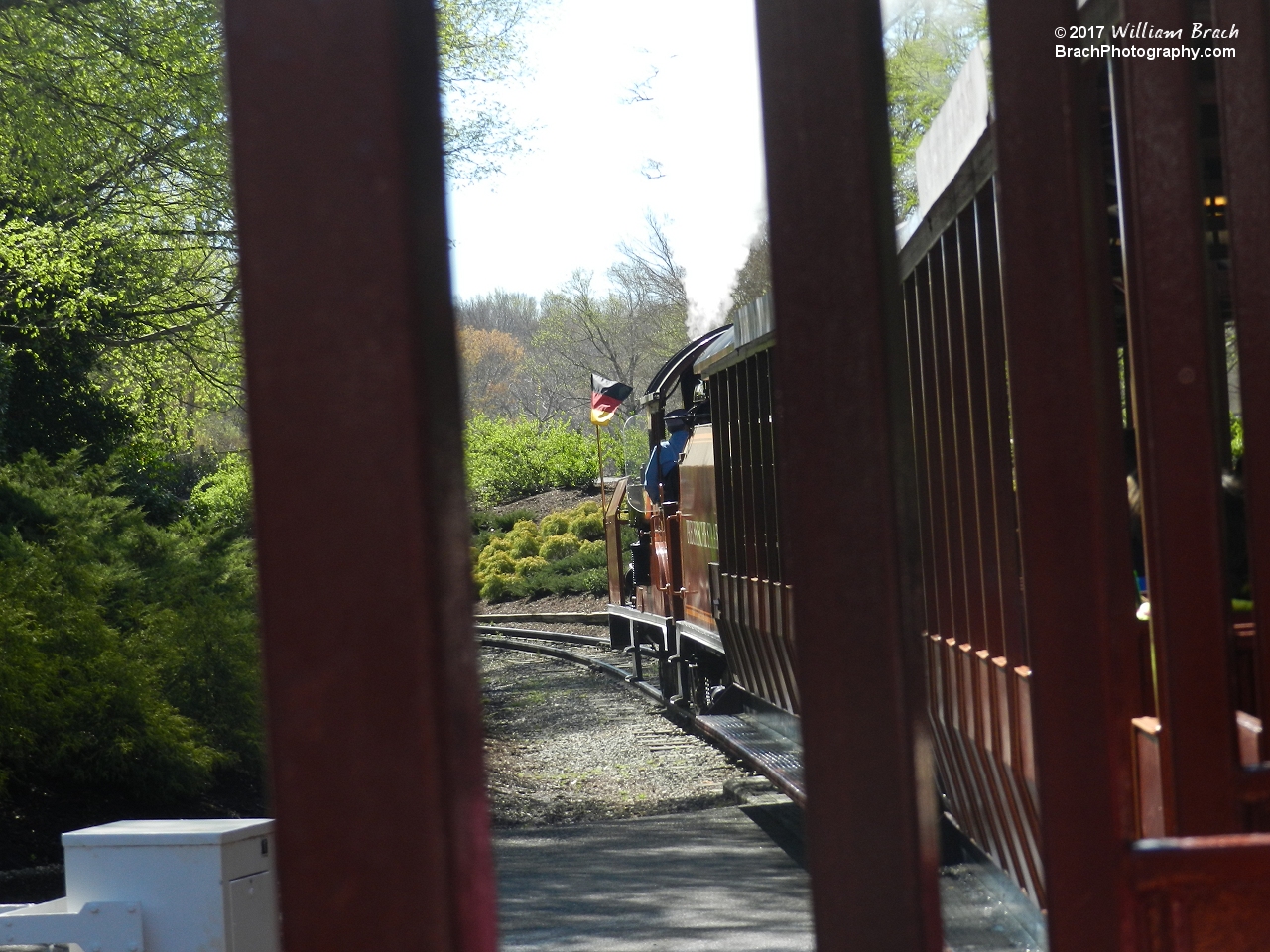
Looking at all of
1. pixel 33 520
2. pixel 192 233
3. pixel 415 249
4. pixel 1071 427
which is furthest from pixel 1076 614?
pixel 192 233

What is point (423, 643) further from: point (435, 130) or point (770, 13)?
point (770, 13)

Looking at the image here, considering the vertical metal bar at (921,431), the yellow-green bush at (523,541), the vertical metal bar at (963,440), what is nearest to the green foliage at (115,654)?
the vertical metal bar at (921,431)

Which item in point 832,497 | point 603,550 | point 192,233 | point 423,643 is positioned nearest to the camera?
point 423,643

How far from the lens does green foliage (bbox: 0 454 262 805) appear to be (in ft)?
23.7

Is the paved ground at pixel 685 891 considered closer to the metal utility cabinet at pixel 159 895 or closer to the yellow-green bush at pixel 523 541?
the metal utility cabinet at pixel 159 895

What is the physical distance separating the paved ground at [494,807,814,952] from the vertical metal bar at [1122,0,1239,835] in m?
2.13

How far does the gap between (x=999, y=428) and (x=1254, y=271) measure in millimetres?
1158

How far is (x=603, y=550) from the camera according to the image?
2442 centimetres

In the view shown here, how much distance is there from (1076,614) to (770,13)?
0.60 m

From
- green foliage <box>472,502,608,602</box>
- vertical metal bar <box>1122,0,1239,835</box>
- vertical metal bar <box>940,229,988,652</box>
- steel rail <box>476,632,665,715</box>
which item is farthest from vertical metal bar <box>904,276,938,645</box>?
green foliage <box>472,502,608,602</box>

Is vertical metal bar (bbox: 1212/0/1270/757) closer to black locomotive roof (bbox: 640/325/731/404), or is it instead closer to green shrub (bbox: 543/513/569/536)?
black locomotive roof (bbox: 640/325/731/404)

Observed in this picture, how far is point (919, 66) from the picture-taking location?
63.8 ft

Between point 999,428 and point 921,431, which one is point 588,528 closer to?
point 921,431

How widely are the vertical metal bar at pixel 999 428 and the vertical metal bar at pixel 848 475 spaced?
2701 millimetres
